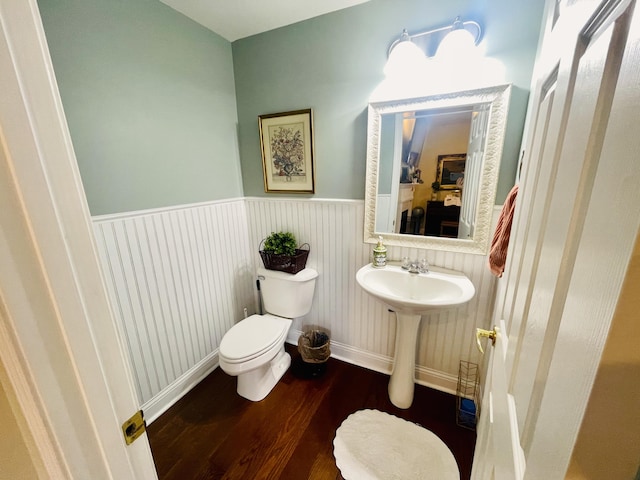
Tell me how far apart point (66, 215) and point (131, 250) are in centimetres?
116

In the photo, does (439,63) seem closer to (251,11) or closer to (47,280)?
(251,11)

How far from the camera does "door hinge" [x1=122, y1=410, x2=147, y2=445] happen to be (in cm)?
48

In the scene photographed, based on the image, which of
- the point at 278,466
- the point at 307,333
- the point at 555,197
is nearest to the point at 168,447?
the point at 278,466

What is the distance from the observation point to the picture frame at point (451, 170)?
1.36 meters

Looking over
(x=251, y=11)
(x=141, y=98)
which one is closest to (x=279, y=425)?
(x=141, y=98)

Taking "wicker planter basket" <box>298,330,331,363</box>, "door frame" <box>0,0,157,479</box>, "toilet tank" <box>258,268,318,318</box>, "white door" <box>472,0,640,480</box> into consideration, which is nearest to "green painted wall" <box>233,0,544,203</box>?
"toilet tank" <box>258,268,318,318</box>

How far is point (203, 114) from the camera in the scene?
1.65 meters

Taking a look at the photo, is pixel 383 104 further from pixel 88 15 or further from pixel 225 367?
pixel 225 367

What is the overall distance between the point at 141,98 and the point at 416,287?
1845 mm

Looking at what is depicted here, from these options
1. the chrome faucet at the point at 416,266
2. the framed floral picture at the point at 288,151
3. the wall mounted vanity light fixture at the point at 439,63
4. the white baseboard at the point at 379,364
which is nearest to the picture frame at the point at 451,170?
the wall mounted vanity light fixture at the point at 439,63

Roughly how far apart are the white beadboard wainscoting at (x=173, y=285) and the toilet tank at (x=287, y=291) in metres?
0.35

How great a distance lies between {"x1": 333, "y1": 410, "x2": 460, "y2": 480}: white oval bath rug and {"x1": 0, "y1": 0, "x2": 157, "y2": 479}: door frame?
4.01 ft

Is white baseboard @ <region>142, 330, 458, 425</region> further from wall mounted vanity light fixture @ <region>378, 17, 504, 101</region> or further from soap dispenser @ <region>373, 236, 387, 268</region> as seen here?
wall mounted vanity light fixture @ <region>378, 17, 504, 101</region>

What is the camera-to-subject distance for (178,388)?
1.66m
